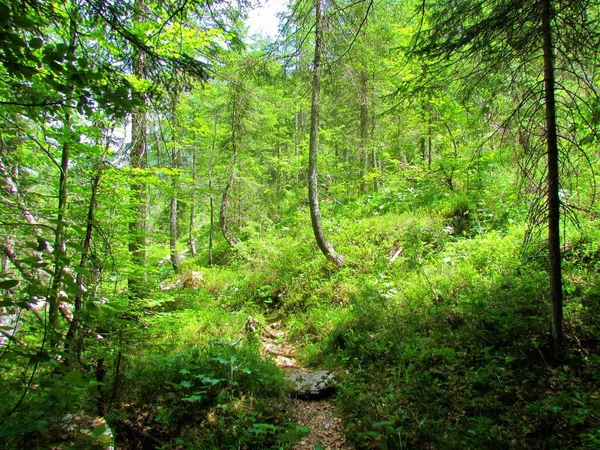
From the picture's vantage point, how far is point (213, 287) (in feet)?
39.9

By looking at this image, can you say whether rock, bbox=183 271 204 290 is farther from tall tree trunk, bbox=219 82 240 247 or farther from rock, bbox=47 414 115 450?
rock, bbox=47 414 115 450

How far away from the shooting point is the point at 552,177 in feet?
13.3

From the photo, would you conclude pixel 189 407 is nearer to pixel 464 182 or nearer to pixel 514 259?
pixel 514 259

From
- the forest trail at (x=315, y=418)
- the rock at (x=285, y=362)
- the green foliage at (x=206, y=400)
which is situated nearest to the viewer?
the green foliage at (x=206, y=400)

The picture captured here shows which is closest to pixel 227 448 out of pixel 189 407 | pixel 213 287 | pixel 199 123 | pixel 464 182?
pixel 189 407

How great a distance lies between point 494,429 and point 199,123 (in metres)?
14.6

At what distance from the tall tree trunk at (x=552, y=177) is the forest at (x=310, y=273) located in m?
0.02

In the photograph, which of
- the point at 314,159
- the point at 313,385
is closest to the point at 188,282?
the point at 314,159

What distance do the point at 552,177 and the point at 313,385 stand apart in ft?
15.4

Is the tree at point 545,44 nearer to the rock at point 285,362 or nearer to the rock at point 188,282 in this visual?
the rock at point 285,362

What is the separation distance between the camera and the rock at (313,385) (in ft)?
16.7

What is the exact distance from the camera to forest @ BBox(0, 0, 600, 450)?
278 centimetres

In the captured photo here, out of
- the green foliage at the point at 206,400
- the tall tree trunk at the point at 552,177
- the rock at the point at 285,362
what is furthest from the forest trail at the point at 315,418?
the tall tree trunk at the point at 552,177

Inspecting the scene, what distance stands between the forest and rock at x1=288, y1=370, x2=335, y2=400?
0.11 ft
